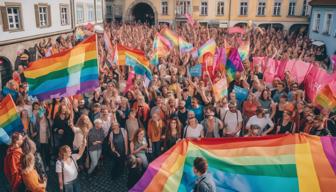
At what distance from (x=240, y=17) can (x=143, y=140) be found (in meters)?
36.4

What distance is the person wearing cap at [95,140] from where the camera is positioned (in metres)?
7.04

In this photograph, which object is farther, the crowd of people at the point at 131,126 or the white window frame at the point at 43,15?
the white window frame at the point at 43,15

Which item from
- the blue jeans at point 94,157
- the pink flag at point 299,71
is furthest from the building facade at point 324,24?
the blue jeans at point 94,157

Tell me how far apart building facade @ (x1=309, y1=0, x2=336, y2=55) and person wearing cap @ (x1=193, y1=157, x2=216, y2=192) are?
2277cm

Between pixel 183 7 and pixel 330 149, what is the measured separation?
3914 centimetres

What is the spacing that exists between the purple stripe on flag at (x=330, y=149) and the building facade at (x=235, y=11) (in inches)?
1415

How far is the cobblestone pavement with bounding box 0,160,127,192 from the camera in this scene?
7387mm

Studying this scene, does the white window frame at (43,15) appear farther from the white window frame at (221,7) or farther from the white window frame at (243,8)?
the white window frame at (243,8)

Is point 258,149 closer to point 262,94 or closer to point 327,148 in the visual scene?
point 327,148

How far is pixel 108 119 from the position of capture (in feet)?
24.7

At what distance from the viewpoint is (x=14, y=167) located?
5.82 m

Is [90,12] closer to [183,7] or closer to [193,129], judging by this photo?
[183,7]

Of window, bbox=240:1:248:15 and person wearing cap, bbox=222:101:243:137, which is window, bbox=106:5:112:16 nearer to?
window, bbox=240:1:248:15

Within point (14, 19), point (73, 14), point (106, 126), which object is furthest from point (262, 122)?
point (73, 14)
